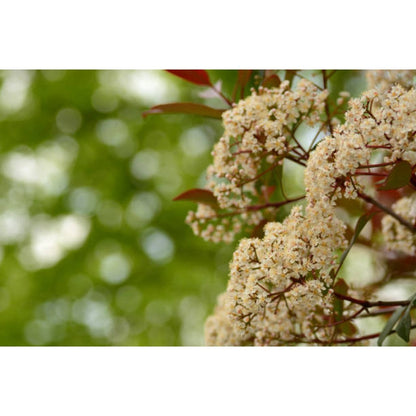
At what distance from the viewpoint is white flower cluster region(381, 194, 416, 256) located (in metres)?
0.75

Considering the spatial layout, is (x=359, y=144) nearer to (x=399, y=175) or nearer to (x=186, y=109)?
(x=399, y=175)

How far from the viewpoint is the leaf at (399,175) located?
479mm

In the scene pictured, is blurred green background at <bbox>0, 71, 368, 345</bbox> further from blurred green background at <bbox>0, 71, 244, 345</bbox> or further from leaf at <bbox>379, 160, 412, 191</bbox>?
leaf at <bbox>379, 160, 412, 191</bbox>

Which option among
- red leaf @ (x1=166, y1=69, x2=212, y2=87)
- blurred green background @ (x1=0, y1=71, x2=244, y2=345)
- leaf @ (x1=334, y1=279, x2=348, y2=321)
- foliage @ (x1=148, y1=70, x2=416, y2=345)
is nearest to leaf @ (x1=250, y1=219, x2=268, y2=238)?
foliage @ (x1=148, y1=70, x2=416, y2=345)

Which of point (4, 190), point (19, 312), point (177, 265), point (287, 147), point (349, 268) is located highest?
point (287, 147)

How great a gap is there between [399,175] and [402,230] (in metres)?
0.29

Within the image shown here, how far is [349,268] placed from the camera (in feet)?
4.49

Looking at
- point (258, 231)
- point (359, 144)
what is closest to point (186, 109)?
point (258, 231)

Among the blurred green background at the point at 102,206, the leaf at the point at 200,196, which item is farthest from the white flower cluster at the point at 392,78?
the blurred green background at the point at 102,206

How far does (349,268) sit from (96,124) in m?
1.41

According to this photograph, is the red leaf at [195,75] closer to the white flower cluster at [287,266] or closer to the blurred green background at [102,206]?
the white flower cluster at [287,266]

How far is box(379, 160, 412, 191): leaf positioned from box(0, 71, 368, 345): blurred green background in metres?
1.70
